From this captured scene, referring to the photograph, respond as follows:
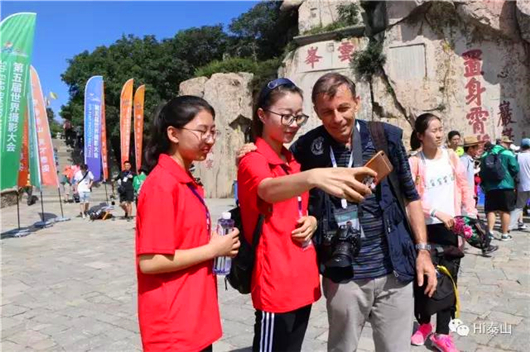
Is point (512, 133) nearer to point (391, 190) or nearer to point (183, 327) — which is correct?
point (391, 190)

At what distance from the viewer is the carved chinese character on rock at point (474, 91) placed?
10531mm

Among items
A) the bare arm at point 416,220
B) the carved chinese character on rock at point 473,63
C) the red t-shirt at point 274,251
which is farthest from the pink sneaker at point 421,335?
the carved chinese character on rock at point 473,63

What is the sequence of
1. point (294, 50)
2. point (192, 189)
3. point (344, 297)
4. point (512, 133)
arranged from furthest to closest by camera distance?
point (294, 50), point (512, 133), point (344, 297), point (192, 189)

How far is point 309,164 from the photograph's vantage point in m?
1.86

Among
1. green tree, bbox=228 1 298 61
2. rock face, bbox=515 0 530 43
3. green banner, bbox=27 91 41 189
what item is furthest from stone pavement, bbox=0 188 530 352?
green tree, bbox=228 1 298 61

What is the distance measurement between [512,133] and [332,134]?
34.3 ft

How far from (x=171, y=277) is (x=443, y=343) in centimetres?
222

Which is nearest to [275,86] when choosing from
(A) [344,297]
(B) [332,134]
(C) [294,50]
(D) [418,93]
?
(B) [332,134]

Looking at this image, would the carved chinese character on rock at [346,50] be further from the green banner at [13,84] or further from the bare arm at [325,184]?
the bare arm at [325,184]

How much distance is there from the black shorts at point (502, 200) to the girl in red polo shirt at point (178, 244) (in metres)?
5.88

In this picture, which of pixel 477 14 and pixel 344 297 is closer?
pixel 344 297

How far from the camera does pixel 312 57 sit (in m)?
12.6

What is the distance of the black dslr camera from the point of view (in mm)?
1612

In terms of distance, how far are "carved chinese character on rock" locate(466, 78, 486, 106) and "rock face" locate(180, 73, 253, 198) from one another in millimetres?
7610
